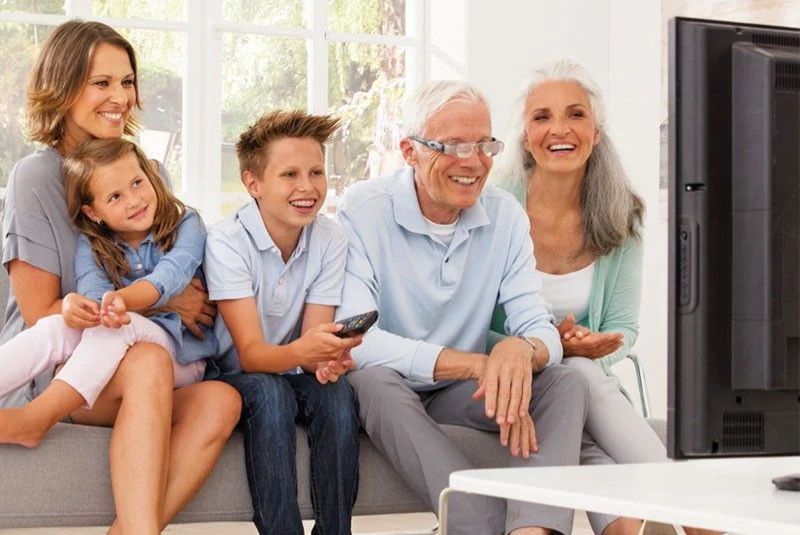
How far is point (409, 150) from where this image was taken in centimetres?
284

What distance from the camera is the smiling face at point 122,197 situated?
8.50ft

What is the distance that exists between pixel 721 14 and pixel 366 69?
55.8 inches

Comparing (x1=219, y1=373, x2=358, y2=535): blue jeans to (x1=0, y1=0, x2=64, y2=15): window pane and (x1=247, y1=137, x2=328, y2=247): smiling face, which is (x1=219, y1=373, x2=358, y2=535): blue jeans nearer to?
(x1=247, y1=137, x2=328, y2=247): smiling face

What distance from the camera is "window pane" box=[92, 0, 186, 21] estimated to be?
4.89 meters

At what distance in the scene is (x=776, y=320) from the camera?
1.37 metres

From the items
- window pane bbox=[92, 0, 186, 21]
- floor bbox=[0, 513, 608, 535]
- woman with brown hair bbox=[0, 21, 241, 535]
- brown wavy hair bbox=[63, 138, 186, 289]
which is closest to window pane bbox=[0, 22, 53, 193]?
window pane bbox=[92, 0, 186, 21]

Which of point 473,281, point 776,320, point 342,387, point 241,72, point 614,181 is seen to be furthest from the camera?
point 241,72

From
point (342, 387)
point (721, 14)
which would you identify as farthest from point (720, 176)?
point (721, 14)

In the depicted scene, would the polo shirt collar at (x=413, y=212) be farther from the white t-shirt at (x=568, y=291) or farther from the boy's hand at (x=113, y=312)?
the boy's hand at (x=113, y=312)

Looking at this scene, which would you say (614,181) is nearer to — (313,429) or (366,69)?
(313,429)

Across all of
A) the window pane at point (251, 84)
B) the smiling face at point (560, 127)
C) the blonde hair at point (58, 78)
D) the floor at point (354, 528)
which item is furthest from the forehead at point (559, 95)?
the window pane at point (251, 84)

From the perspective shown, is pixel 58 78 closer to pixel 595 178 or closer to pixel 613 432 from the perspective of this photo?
pixel 595 178

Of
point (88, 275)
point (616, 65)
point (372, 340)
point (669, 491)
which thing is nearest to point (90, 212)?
point (88, 275)

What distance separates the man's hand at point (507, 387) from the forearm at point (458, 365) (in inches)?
5.5
